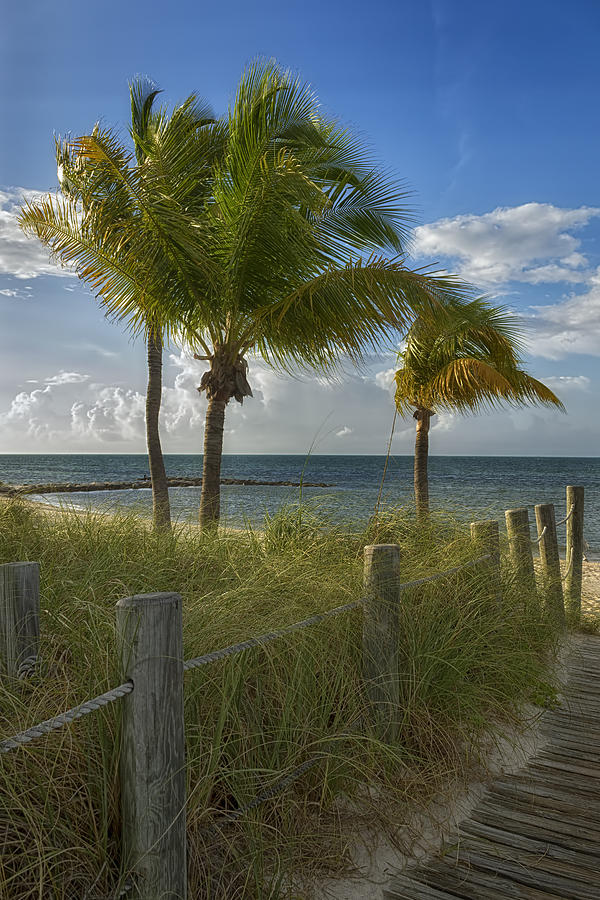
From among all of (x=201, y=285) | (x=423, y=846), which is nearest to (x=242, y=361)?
(x=201, y=285)

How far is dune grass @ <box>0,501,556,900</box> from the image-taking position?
220cm

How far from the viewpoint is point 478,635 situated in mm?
4137

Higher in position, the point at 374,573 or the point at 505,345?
the point at 505,345

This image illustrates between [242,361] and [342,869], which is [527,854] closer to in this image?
[342,869]

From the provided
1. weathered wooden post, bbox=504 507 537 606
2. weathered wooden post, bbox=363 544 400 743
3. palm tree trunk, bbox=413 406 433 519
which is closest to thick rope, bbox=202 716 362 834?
weathered wooden post, bbox=363 544 400 743

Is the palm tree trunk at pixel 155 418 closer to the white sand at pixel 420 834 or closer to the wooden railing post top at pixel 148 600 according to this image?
the white sand at pixel 420 834

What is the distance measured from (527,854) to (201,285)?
7528mm

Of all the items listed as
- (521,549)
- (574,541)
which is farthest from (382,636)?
(574,541)

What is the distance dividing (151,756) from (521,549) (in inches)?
187

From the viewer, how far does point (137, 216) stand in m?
8.73

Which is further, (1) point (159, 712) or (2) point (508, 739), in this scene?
(2) point (508, 739)

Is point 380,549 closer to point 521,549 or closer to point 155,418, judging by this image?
point 521,549

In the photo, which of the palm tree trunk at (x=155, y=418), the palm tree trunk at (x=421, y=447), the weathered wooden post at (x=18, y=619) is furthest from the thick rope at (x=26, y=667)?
the palm tree trunk at (x=421, y=447)

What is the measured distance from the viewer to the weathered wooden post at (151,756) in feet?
6.81
